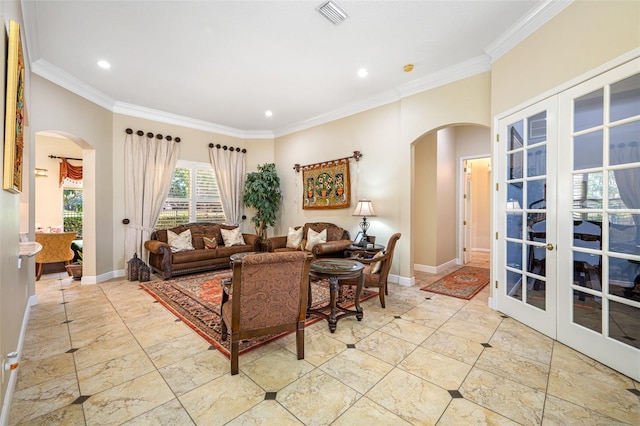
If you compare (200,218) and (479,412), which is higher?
(200,218)

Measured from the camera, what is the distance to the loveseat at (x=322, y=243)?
4520mm

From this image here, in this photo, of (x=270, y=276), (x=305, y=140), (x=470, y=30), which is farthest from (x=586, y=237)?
(x=305, y=140)

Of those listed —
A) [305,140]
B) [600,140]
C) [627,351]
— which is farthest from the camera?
[305,140]

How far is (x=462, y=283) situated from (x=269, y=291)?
3.81 meters

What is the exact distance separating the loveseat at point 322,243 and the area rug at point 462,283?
1.52 m

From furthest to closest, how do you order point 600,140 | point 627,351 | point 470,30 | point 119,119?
point 119,119
point 470,30
point 600,140
point 627,351

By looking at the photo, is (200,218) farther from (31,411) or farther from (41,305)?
(31,411)

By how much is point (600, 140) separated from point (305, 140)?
16.3ft

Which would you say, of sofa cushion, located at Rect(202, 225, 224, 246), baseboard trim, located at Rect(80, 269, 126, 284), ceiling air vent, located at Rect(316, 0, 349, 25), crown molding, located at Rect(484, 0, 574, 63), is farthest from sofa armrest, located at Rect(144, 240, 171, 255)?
crown molding, located at Rect(484, 0, 574, 63)

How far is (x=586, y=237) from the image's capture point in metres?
2.38

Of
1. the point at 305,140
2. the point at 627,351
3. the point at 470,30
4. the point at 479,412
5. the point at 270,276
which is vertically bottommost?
the point at 479,412

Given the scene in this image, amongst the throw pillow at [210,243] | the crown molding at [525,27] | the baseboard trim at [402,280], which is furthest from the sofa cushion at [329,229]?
the crown molding at [525,27]

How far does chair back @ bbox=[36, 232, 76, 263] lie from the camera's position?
4.93 meters

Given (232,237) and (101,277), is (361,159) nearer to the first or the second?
(232,237)
